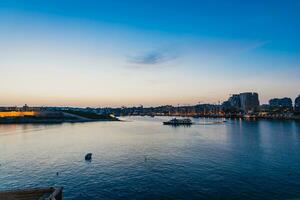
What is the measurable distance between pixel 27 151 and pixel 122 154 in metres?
27.5

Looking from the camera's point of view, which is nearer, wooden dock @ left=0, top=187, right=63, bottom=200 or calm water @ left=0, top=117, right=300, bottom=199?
wooden dock @ left=0, top=187, right=63, bottom=200

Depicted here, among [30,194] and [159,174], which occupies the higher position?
[30,194]

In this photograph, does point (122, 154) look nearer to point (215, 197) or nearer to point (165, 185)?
point (165, 185)

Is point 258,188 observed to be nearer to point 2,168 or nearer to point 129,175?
point 129,175

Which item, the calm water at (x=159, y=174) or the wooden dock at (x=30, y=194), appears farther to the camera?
the calm water at (x=159, y=174)

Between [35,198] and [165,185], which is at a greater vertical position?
[35,198]

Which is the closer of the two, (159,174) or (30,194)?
(30,194)

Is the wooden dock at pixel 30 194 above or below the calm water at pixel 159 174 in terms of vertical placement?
above

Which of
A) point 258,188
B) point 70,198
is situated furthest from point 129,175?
point 258,188

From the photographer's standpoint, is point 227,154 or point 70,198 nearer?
point 70,198

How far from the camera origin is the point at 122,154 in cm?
7062

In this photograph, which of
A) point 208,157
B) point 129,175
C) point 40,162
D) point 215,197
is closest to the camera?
point 215,197

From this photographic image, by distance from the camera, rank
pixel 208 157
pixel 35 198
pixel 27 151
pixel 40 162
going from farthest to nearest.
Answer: pixel 27 151
pixel 208 157
pixel 40 162
pixel 35 198

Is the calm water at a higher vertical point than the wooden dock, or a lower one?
lower
